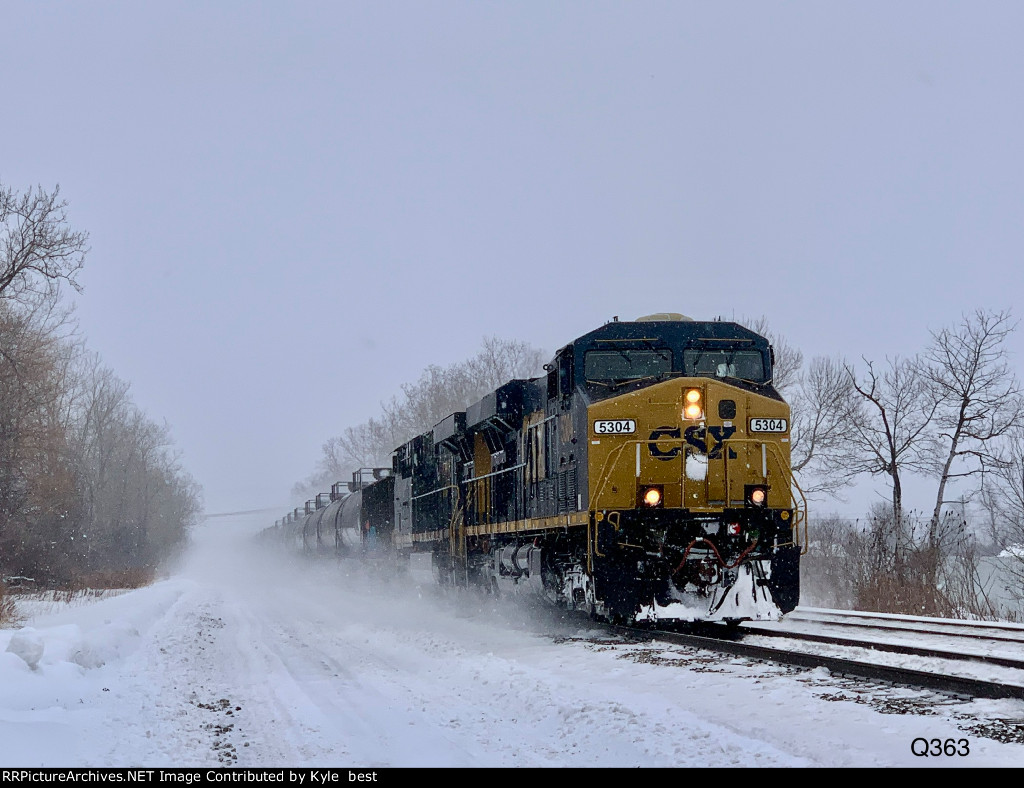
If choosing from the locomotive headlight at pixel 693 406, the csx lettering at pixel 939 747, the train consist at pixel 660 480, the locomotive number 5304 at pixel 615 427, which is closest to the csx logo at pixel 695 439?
A: the train consist at pixel 660 480

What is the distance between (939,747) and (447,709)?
11.7 ft

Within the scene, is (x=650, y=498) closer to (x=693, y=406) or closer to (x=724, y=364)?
(x=693, y=406)

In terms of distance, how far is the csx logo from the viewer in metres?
11.7

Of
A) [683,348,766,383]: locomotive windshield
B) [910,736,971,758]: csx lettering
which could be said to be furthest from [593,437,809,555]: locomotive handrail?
[910,736,971,758]: csx lettering

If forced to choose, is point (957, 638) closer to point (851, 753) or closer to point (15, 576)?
point (851, 753)

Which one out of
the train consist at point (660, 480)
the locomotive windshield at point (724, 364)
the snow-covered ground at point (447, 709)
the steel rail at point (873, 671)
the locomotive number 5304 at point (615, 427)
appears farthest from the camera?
the locomotive windshield at point (724, 364)

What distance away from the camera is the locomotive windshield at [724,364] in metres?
12.5

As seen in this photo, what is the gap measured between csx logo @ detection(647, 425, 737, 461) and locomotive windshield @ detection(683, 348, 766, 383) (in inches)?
36.4

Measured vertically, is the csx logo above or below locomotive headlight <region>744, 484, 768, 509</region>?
above

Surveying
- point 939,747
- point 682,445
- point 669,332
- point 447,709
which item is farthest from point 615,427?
point 939,747

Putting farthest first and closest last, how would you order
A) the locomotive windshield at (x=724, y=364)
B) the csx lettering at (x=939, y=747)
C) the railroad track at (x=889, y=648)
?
the locomotive windshield at (x=724, y=364) → the railroad track at (x=889, y=648) → the csx lettering at (x=939, y=747)

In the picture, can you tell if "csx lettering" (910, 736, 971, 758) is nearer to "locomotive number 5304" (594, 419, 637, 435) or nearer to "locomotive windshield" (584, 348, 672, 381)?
"locomotive number 5304" (594, 419, 637, 435)

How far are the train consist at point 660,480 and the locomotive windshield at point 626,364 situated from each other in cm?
2

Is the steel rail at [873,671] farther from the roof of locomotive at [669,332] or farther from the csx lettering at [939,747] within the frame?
the roof of locomotive at [669,332]
